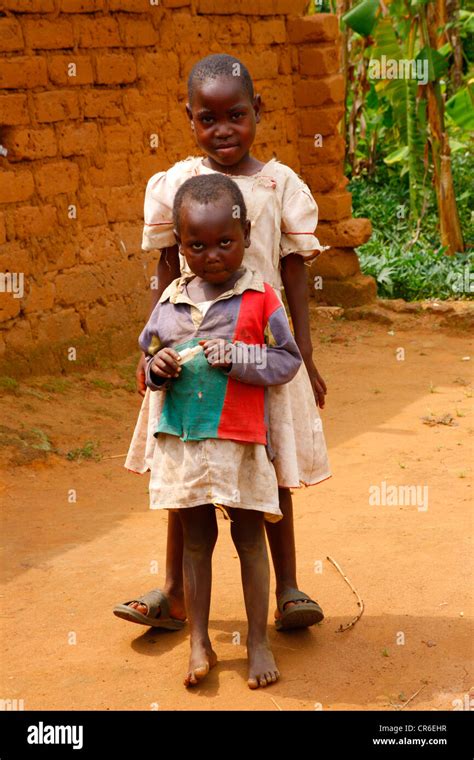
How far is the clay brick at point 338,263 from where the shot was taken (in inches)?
338

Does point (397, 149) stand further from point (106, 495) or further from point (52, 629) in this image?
point (52, 629)

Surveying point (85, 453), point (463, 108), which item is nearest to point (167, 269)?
point (85, 453)

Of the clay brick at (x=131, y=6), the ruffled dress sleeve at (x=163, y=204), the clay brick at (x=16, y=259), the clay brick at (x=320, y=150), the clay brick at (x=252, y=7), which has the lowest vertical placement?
the clay brick at (x=16, y=259)

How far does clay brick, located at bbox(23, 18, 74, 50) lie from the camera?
5.89 metres

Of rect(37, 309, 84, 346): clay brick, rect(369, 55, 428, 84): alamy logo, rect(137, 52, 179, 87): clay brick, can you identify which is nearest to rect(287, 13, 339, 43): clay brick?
rect(369, 55, 428, 84): alamy logo

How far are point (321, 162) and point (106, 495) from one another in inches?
169

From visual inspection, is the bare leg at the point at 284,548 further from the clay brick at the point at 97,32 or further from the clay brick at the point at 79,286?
the clay brick at the point at 97,32

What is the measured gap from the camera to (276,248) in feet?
10.5

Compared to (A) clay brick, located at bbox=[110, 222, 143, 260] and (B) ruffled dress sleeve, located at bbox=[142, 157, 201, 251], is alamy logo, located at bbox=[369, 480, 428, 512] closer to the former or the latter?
(B) ruffled dress sleeve, located at bbox=[142, 157, 201, 251]

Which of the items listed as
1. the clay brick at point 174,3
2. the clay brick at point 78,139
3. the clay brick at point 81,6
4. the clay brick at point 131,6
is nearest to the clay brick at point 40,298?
the clay brick at point 78,139

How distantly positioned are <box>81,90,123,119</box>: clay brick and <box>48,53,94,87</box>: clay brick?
9 centimetres

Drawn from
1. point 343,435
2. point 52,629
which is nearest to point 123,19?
point 343,435

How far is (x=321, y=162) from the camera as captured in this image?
8344 millimetres

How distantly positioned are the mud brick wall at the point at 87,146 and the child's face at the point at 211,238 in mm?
3146
